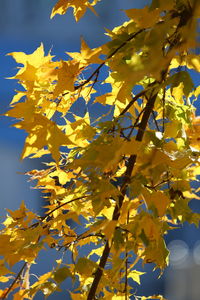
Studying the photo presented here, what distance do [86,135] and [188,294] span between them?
2.99 metres

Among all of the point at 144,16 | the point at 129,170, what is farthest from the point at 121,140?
the point at 144,16

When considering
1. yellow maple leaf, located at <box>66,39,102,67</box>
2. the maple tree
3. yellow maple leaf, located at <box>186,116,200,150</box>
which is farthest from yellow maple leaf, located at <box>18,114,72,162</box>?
yellow maple leaf, located at <box>186,116,200,150</box>

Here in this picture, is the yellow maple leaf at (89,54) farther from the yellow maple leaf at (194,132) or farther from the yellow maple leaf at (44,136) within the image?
the yellow maple leaf at (194,132)

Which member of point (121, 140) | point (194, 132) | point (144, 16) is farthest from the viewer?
point (194, 132)

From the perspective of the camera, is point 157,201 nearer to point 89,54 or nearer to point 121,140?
point 121,140

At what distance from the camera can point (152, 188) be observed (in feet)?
2.18

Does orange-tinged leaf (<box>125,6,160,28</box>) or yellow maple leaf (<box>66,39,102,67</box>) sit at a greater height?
yellow maple leaf (<box>66,39,102,67</box>)

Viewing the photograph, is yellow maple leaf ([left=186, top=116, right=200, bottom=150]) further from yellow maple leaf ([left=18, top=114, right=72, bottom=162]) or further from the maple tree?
yellow maple leaf ([left=18, top=114, right=72, bottom=162])

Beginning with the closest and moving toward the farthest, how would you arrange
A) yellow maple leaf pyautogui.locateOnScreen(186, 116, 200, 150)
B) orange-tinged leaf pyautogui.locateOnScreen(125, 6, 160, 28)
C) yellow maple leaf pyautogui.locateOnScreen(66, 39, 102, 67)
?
orange-tinged leaf pyautogui.locateOnScreen(125, 6, 160, 28) → yellow maple leaf pyautogui.locateOnScreen(66, 39, 102, 67) → yellow maple leaf pyautogui.locateOnScreen(186, 116, 200, 150)

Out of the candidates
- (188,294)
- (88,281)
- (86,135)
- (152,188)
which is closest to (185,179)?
(152,188)

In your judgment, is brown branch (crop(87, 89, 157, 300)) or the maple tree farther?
brown branch (crop(87, 89, 157, 300))

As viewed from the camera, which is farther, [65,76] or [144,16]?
[65,76]

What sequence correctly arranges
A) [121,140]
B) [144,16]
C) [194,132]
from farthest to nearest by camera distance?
[194,132], [121,140], [144,16]

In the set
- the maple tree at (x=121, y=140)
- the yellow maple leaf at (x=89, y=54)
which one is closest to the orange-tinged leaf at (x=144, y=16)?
the maple tree at (x=121, y=140)
